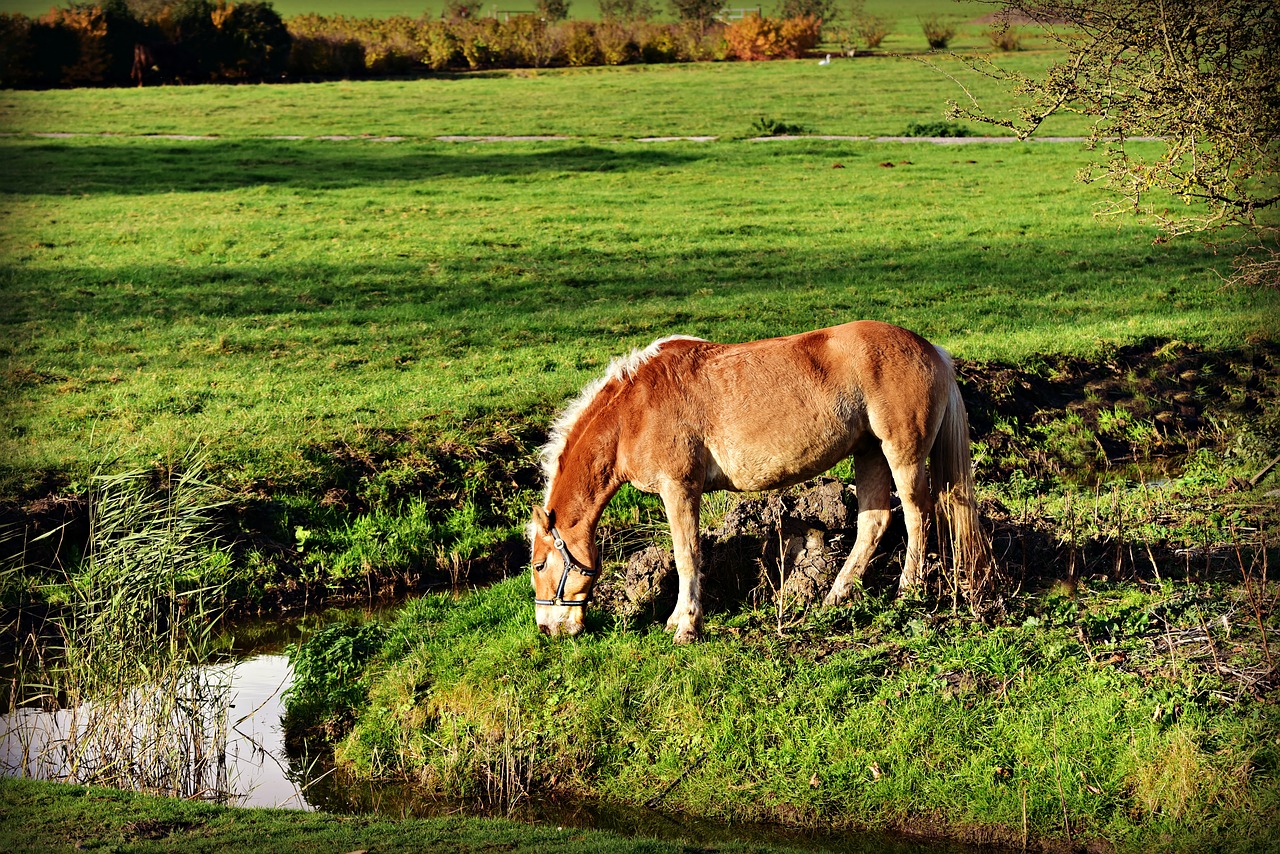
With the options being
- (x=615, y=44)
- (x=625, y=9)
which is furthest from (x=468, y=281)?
(x=625, y=9)

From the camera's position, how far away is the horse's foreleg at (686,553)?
8797 millimetres

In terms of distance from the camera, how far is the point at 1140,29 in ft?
32.0

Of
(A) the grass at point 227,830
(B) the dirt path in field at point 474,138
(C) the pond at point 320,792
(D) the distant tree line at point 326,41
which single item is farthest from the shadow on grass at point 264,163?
(A) the grass at point 227,830

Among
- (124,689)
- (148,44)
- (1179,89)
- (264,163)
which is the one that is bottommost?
(124,689)

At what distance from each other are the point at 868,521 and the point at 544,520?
2586mm

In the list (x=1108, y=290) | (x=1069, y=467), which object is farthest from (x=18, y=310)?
(x=1108, y=290)

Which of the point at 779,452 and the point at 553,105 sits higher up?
the point at 553,105

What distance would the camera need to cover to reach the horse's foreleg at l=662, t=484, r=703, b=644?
8.80 m

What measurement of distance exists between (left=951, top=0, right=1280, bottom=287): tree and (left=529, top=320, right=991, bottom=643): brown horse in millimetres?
2308

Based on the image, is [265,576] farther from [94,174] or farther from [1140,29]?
[94,174]

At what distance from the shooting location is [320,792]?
27.6 ft

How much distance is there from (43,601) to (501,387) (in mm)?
6070

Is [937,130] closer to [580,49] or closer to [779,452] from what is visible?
[580,49]

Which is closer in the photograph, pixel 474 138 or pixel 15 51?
pixel 474 138
